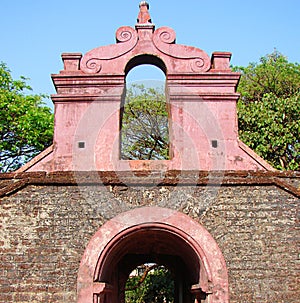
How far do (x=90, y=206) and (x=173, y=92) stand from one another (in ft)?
9.52

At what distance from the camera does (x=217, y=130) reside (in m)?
8.94

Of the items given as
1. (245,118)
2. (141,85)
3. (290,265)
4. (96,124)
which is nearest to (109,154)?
(96,124)

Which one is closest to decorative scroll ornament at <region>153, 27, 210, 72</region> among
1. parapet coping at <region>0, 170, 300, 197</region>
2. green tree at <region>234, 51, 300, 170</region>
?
parapet coping at <region>0, 170, 300, 197</region>

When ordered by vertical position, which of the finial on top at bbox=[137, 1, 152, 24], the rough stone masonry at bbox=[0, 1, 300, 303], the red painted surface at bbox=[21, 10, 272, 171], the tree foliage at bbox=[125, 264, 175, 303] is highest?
the finial on top at bbox=[137, 1, 152, 24]

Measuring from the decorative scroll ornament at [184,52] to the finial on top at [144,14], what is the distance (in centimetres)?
51

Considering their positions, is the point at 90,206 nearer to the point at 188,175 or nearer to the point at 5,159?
the point at 188,175

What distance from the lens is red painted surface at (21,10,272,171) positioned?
863 centimetres

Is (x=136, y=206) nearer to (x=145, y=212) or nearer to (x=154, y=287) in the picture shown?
(x=145, y=212)

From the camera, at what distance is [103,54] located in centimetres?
927

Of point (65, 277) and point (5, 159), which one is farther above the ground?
point (5, 159)

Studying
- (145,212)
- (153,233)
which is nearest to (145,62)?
(145,212)

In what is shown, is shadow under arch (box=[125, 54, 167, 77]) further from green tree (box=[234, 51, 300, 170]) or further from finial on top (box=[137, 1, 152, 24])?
green tree (box=[234, 51, 300, 170])

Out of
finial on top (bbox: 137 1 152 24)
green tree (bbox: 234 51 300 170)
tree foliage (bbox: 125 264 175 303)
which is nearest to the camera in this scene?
finial on top (bbox: 137 1 152 24)

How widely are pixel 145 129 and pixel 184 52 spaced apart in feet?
40.1
